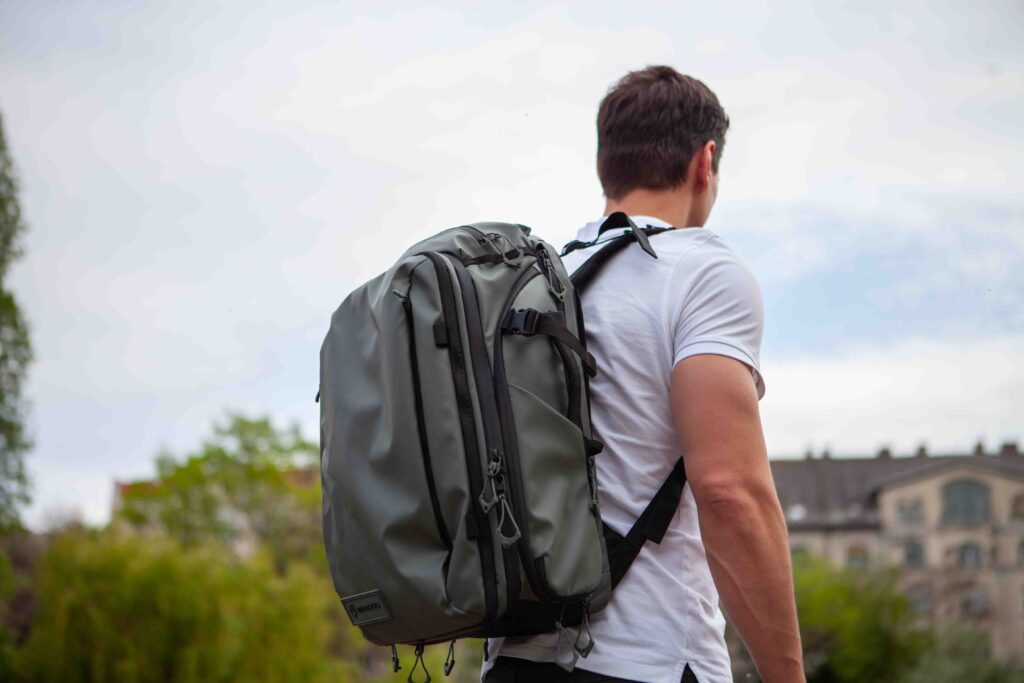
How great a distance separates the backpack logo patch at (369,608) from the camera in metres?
1.68

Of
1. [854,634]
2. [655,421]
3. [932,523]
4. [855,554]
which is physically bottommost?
[854,634]

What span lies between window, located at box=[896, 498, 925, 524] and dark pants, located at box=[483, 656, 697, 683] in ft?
183

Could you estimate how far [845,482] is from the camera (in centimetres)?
5784

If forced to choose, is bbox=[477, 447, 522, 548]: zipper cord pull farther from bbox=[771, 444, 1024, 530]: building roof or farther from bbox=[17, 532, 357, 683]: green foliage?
bbox=[771, 444, 1024, 530]: building roof

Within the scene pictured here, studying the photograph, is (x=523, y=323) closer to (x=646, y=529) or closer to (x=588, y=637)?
(x=646, y=529)

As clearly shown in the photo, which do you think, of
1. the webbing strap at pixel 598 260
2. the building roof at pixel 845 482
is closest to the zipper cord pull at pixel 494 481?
the webbing strap at pixel 598 260

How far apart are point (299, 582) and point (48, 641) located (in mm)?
8598

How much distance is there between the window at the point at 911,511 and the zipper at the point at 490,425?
55865 mm

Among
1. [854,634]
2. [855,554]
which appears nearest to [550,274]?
[854,634]

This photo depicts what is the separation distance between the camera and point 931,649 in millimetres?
40625

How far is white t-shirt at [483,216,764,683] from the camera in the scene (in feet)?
5.63

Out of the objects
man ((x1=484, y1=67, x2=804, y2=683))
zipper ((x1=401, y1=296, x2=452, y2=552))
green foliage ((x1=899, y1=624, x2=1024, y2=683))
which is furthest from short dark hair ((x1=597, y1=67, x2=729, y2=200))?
green foliage ((x1=899, y1=624, x2=1024, y2=683))

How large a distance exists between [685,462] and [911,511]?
184ft

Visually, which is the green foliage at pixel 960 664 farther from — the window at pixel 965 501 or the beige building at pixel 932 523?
the window at pixel 965 501
